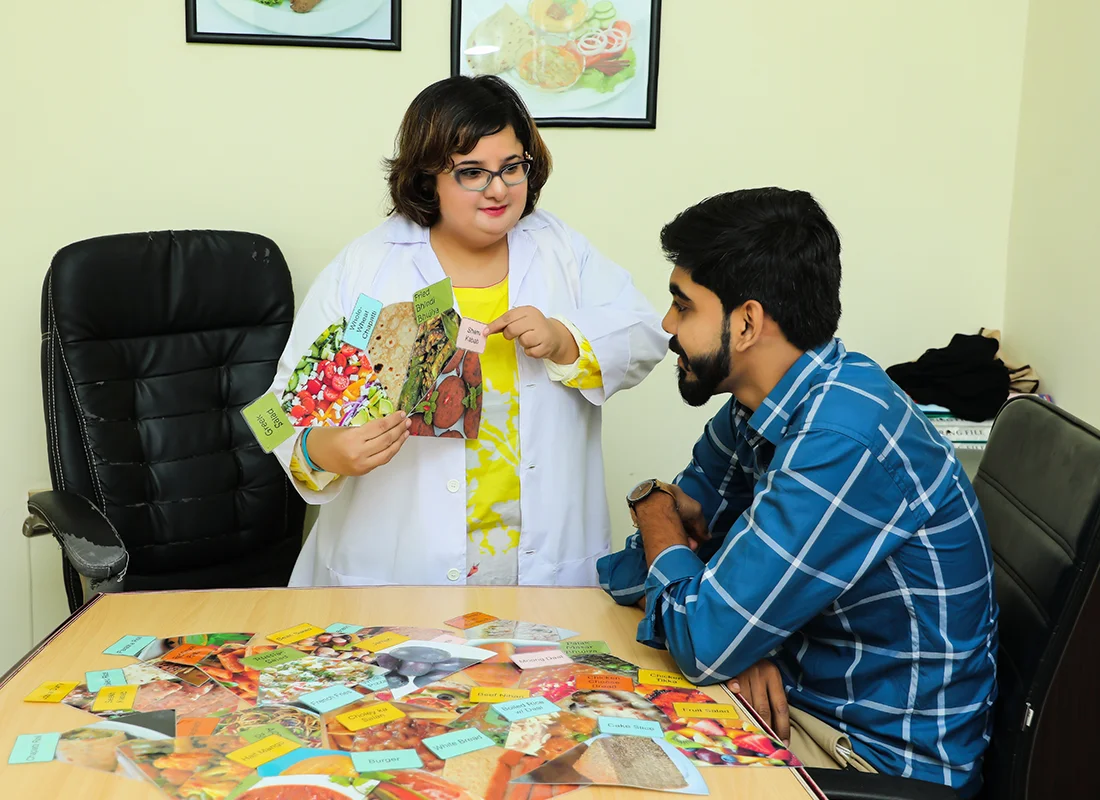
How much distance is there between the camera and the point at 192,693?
126cm

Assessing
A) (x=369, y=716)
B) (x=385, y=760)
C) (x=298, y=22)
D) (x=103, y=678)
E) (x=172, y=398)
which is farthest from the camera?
(x=298, y=22)

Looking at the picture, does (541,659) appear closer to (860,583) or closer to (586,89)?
(860,583)

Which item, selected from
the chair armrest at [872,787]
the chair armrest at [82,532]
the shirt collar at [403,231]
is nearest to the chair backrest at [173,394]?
the chair armrest at [82,532]

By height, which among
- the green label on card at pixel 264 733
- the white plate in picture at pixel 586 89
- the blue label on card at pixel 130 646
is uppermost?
the white plate in picture at pixel 586 89

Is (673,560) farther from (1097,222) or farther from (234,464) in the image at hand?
(1097,222)

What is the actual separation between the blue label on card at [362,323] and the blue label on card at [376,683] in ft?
1.68

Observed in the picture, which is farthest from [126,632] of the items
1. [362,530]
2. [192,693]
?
[362,530]

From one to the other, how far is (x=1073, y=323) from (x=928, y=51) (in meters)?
0.86

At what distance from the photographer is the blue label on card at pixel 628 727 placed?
3.85ft

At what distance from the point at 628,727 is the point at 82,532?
3.89 feet

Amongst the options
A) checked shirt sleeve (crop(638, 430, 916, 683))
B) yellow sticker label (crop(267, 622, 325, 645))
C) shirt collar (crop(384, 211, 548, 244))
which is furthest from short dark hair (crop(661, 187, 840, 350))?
yellow sticker label (crop(267, 622, 325, 645))

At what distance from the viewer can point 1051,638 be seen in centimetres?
126

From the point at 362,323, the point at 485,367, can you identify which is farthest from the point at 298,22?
the point at 362,323

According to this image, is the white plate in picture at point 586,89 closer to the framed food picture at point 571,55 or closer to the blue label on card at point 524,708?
the framed food picture at point 571,55
